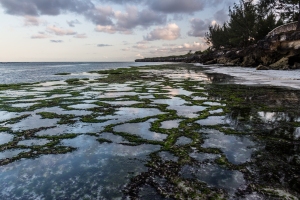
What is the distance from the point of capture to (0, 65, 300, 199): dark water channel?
419 centimetres

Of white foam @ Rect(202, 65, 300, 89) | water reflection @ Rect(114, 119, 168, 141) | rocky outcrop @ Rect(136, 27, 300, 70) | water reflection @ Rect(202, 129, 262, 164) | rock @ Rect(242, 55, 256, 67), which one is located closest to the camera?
water reflection @ Rect(202, 129, 262, 164)

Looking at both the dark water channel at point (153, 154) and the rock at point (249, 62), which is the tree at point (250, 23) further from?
the dark water channel at point (153, 154)

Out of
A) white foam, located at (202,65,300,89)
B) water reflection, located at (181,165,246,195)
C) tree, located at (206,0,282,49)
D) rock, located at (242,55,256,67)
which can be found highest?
tree, located at (206,0,282,49)

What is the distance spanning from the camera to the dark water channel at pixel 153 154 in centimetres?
419

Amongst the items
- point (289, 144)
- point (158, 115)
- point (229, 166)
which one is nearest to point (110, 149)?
point (229, 166)

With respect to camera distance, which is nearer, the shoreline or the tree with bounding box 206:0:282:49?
the shoreline

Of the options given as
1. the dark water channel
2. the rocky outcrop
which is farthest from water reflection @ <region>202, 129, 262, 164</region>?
the rocky outcrop

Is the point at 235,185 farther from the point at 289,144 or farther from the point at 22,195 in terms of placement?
the point at 22,195

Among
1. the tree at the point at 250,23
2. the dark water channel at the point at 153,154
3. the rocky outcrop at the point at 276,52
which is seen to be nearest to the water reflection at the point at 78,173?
the dark water channel at the point at 153,154

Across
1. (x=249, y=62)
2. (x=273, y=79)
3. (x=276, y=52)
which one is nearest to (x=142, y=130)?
(x=273, y=79)

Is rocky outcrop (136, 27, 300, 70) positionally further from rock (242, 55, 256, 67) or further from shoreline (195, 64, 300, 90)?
shoreline (195, 64, 300, 90)

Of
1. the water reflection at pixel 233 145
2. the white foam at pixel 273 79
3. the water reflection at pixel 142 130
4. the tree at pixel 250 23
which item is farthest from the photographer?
the tree at pixel 250 23

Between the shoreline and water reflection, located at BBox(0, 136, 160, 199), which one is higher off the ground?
water reflection, located at BBox(0, 136, 160, 199)

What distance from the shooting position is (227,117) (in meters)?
9.19
